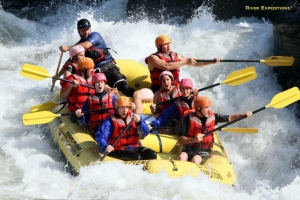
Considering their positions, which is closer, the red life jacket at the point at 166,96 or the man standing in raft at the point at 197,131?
the man standing in raft at the point at 197,131

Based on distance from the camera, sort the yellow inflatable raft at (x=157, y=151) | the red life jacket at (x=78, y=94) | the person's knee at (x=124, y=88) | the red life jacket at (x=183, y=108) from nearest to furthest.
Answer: the yellow inflatable raft at (x=157, y=151) → the red life jacket at (x=183, y=108) → the red life jacket at (x=78, y=94) → the person's knee at (x=124, y=88)

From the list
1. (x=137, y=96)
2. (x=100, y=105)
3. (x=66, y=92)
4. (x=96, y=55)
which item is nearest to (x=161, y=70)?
(x=137, y=96)

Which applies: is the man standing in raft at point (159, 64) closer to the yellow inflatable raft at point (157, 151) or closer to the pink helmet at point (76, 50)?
the yellow inflatable raft at point (157, 151)

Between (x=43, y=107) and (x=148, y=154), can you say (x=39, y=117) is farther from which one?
(x=148, y=154)

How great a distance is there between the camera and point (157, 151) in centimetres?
729

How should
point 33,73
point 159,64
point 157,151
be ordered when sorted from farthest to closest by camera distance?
point 33,73, point 159,64, point 157,151

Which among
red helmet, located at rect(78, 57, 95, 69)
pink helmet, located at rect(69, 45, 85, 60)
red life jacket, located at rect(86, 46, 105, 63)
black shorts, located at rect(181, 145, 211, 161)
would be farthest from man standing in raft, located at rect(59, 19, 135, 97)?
black shorts, located at rect(181, 145, 211, 161)

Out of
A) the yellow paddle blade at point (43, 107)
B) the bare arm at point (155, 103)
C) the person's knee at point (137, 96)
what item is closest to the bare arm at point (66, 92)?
the yellow paddle blade at point (43, 107)

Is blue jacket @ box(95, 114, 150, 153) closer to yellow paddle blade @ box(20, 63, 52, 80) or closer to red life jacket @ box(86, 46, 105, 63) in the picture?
yellow paddle blade @ box(20, 63, 52, 80)

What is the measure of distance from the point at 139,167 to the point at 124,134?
0.60m

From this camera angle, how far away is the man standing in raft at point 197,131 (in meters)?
6.93

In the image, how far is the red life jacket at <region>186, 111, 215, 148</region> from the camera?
700cm

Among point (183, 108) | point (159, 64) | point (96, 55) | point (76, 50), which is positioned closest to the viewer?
point (183, 108)

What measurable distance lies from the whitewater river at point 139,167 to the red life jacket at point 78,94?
676 millimetres
